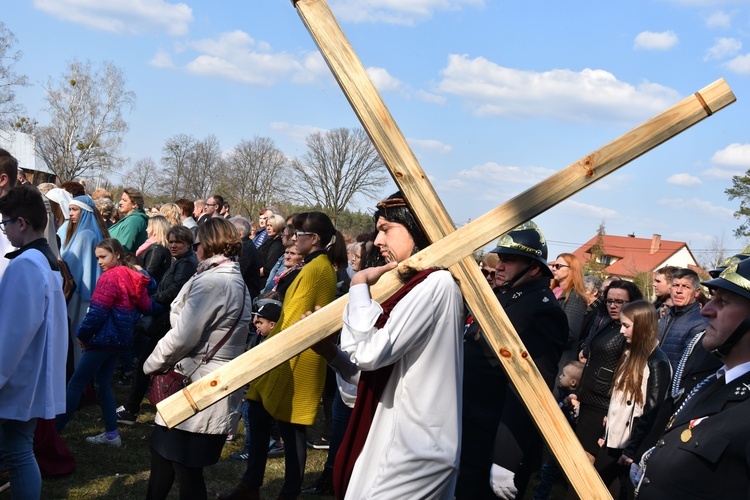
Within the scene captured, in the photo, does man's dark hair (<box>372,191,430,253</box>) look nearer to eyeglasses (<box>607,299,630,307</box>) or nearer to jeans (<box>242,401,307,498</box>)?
jeans (<box>242,401,307,498</box>)

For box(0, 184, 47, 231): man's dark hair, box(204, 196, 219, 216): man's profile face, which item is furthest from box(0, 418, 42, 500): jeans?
box(204, 196, 219, 216): man's profile face

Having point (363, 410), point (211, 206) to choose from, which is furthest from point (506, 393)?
point (211, 206)

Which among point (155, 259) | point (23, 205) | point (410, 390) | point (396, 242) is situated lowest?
point (410, 390)

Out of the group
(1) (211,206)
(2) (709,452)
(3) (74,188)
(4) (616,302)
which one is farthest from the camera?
(1) (211,206)

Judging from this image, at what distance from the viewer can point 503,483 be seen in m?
3.77

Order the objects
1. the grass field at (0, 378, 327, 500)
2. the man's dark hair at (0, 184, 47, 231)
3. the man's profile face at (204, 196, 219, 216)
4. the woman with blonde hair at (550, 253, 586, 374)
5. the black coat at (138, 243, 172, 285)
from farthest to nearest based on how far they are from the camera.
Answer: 1. the man's profile face at (204, 196, 219, 216)
2. the black coat at (138, 243, 172, 285)
3. the woman with blonde hair at (550, 253, 586, 374)
4. the grass field at (0, 378, 327, 500)
5. the man's dark hair at (0, 184, 47, 231)

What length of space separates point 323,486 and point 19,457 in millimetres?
2725

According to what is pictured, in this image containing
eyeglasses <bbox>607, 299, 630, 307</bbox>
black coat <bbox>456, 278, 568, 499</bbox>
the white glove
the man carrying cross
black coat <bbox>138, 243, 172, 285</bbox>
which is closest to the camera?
the man carrying cross

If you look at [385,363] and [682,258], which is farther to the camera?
[682,258]

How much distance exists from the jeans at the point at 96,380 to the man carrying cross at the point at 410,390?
175 inches

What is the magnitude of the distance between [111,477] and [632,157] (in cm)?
509

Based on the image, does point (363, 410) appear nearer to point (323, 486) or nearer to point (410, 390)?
point (410, 390)

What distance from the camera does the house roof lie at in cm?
6444

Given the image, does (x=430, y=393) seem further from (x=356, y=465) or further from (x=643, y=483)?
(x=643, y=483)
